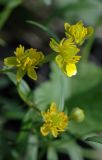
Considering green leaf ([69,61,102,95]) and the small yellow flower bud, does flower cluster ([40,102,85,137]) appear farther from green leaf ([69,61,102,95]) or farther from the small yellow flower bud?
green leaf ([69,61,102,95])

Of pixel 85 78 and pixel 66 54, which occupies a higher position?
pixel 85 78

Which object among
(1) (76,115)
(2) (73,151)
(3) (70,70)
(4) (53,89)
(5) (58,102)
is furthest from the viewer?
(4) (53,89)

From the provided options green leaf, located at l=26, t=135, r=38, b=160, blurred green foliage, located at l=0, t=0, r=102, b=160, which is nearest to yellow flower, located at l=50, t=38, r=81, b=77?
blurred green foliage, located at l=0, t=0, r=102, b=160

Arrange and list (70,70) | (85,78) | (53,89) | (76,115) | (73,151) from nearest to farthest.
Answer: (70,70), (76,115), (73,151), (53,89), (85,78)

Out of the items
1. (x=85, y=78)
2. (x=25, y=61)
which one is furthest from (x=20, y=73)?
(x=85, y=78)

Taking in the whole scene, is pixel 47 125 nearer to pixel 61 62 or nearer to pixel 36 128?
pixel 61 62

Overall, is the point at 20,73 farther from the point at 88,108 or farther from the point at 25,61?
the point at 88,108

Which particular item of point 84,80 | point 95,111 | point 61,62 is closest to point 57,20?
point 84,80

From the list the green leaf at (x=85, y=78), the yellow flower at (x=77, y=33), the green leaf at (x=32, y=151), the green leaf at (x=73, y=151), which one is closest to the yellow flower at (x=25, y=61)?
the yellow flower at (x=77, y=33)
